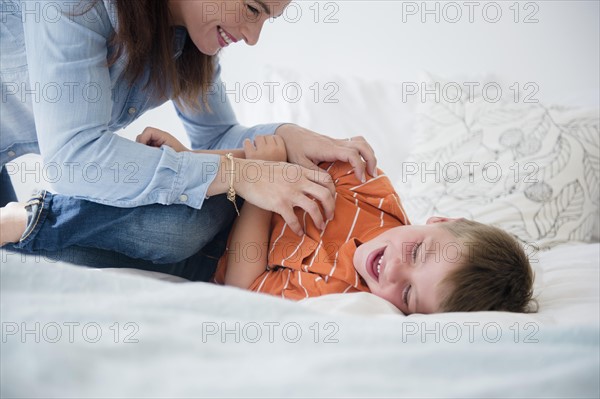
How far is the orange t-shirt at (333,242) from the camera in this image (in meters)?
1.11

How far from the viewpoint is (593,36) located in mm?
1940

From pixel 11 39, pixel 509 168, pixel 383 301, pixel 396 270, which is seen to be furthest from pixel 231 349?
pixel 509 168

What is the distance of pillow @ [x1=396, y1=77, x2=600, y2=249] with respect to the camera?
1.52 m

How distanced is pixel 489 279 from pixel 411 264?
0.13 metres

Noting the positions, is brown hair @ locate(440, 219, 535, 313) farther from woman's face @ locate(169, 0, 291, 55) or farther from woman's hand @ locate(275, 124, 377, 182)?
woman's face @ locate(169, 0, 291, 55)

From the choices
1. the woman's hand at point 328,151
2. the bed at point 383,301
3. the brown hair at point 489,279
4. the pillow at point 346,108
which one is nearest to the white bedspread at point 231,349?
the bed at point 383,301

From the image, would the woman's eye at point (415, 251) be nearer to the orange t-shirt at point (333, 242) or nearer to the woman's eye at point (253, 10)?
the orange t-shirt at point (333, 242)

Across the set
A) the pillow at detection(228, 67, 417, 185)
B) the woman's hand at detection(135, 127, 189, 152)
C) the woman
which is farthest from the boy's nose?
the pillow at detection(228, 67, 417, 185)

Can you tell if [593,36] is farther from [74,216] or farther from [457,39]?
[74,216]

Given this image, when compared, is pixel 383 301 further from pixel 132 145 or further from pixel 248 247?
pixel 132 145

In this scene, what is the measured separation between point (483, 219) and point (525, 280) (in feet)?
1.49

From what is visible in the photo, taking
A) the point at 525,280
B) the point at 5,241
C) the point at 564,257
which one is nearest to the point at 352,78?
the point at 564,257

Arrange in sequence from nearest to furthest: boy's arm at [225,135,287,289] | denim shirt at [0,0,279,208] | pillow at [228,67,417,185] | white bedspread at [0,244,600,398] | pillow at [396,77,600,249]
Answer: white bedspread at [0,244,600,398] < denim shirt at [0,0,279,208] < boy's arm at [225,135,287,289] < pillow at [396,77,600,249] < pillow at [228,67,417,185]

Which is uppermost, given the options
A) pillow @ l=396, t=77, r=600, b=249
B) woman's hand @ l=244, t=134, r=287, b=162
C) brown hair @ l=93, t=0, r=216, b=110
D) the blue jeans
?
brown hair @ l=93, t=0, r=216, b=110
